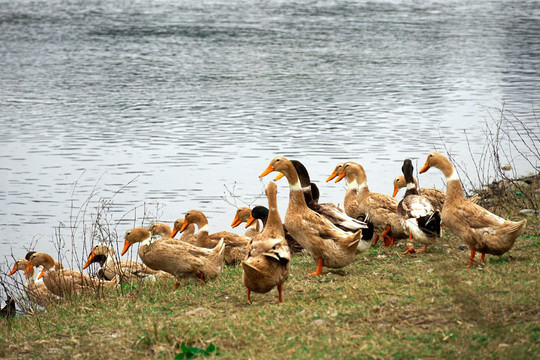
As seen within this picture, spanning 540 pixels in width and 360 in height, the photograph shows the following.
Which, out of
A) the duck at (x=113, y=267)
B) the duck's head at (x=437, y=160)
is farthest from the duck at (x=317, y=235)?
the duck at (x=113, y=267)

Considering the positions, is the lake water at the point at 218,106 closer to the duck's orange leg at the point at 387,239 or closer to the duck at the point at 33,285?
the duck at the point at 33,285

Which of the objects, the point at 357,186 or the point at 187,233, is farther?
the point at 187,233

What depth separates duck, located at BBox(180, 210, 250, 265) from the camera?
1270 centimetres

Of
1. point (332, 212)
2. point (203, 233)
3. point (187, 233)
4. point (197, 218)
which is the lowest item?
point (187, 233)

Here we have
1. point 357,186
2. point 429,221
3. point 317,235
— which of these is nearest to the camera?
point 317,235

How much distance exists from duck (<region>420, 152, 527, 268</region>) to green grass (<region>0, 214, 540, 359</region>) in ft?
0.96

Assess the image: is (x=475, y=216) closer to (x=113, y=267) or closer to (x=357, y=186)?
(x=357, y=186)

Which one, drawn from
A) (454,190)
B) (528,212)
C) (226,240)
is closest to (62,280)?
(226,240)

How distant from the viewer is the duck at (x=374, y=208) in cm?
1233

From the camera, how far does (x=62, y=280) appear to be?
38.9ft

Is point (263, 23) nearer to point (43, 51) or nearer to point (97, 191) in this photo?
point (43, 51)

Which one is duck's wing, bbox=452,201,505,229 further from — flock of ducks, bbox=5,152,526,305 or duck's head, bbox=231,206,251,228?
duck's head, bbox=231,206,251,228

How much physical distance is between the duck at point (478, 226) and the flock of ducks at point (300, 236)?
0.04 ft

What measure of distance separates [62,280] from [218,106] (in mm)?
21034
